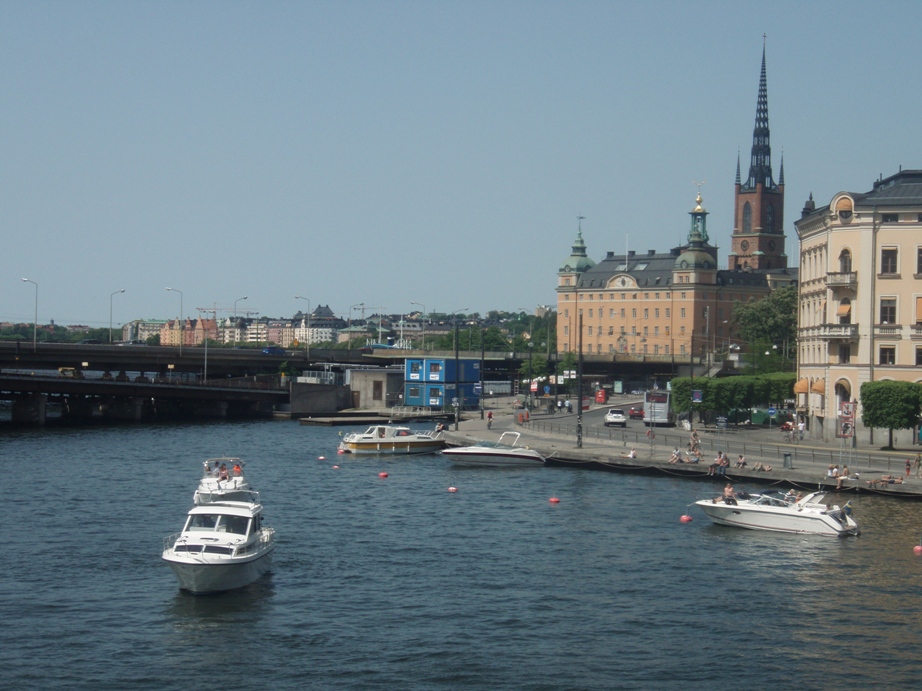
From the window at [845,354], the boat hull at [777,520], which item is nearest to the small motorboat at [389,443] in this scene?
the window at [845,354]

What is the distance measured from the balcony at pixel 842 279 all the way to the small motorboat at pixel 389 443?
29586 millimetres

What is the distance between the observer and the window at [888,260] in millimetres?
75500

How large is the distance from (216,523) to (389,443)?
43.1m

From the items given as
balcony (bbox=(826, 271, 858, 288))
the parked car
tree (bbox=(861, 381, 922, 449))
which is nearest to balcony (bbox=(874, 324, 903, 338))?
balcony (bbox=(826, 271, 858, 288))

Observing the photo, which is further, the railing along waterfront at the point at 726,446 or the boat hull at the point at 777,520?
the railing along waterfront at the point at 726,446

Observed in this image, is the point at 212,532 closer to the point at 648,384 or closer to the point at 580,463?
the point at 580,463

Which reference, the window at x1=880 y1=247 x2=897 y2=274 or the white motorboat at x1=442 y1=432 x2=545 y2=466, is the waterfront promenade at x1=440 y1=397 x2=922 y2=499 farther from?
the window at x1=880 y1=247 x2=897 y2=274

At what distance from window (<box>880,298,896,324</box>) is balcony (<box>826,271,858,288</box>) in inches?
86.2

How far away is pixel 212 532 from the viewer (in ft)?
130

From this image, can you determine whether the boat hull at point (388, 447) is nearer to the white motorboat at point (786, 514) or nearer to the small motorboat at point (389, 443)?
the small motorboat at point (389, 443)

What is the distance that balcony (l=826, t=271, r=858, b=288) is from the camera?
76.4 metres

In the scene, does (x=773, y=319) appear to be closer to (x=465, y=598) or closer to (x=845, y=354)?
(x=845, y=354)

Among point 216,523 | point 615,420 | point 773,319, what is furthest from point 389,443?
point 773,319

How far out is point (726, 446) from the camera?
7475 cm
